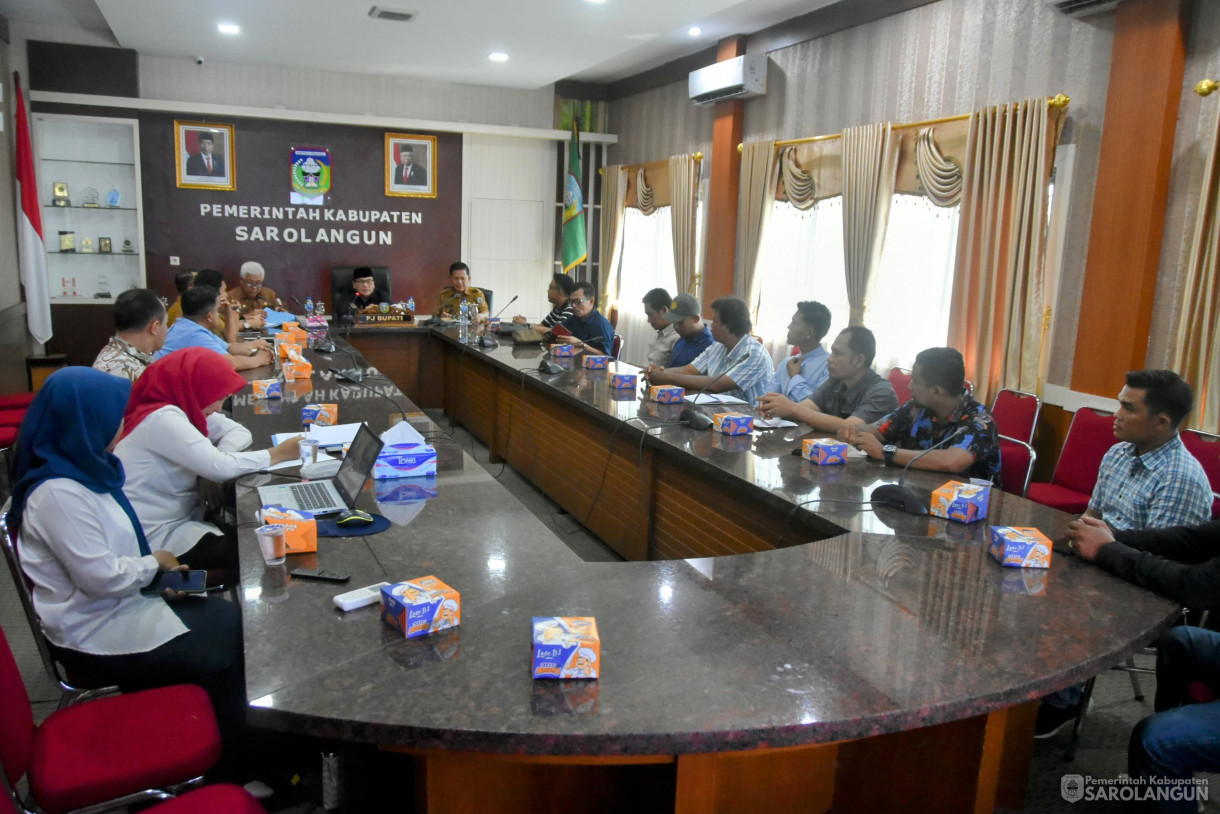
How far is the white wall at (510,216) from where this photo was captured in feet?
27.0

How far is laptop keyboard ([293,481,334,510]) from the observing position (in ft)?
7.02

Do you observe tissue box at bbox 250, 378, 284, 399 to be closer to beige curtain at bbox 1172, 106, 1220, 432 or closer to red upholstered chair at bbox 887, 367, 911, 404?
red upholstered chair at bbox 887, 367, 911, 404

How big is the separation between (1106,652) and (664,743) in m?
0.87

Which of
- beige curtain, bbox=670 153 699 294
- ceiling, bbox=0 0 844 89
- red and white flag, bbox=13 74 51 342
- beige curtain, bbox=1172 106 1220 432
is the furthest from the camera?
beige curtain, bbox=670 153 699 294

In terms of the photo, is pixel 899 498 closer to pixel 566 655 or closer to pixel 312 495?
pixel 566 655

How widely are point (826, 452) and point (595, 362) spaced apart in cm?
215

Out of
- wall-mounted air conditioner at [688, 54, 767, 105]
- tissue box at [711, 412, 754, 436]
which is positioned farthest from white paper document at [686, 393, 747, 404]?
wall-mounted air conditioner at [688, 54, 767, 105]

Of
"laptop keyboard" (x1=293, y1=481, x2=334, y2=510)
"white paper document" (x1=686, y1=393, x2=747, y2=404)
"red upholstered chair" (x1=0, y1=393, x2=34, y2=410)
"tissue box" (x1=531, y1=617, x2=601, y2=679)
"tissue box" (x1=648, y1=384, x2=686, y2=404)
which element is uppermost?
"tissue box" (x1=648, y1=384, x2=686, y2=404)

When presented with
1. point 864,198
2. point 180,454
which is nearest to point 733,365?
point 864,198

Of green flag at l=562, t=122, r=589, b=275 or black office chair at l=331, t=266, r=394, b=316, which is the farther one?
green flag at l=562, t=122, r=589, b=275

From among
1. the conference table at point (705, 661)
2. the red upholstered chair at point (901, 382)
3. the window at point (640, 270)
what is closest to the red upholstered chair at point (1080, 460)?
the red upholstered chair at point (901, 382)

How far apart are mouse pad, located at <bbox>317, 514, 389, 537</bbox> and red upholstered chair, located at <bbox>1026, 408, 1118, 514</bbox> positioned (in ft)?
9.12

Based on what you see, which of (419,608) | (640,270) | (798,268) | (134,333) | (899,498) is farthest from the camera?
(640,270)

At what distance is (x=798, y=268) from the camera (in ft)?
19.2
